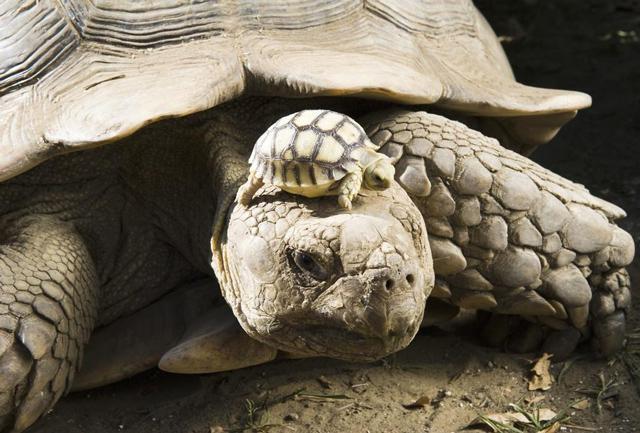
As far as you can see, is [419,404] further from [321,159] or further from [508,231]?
[321,159]

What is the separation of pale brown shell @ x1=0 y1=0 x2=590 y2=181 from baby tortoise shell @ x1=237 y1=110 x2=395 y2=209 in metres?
0.46

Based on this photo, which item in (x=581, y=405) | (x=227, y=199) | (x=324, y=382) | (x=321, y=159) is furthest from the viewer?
(x=324, y=382)

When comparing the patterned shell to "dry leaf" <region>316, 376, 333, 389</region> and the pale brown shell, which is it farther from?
"dry leaf" <region>316, 376, 333, 389</region>

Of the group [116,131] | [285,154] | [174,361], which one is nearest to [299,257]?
[285,154]

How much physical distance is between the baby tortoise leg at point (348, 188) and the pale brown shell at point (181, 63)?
58cm

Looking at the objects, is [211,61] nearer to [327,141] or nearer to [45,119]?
[45,119]

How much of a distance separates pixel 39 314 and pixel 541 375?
70.1 inches

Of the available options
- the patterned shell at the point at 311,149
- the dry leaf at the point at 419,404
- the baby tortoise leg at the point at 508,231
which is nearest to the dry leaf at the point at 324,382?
the dry leaf at the point at 419,404

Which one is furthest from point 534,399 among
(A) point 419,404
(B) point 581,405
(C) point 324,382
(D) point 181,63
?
(D) point 181,63

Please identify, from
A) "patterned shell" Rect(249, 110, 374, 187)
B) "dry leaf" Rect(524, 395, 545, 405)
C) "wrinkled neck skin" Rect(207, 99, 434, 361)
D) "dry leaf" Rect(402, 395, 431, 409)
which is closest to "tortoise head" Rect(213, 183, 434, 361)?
"wrinkled neck skin" Rect(207, 99, 434, 361)

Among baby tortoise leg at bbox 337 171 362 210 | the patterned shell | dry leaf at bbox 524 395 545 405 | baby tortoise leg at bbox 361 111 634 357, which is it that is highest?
the patterned shell

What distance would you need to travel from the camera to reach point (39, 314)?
2934 millimetres

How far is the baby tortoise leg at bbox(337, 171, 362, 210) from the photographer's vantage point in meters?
2.44

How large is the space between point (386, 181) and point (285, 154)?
0.95 feet
